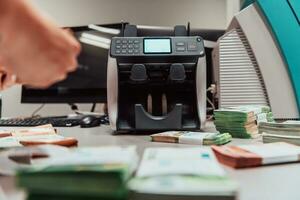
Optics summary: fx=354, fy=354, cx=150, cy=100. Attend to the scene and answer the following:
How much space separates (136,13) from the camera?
222cm

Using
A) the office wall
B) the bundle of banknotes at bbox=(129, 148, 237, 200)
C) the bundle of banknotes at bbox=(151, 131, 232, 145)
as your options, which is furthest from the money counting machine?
the office wall

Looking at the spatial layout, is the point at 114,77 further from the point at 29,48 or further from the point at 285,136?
the point at 29,48

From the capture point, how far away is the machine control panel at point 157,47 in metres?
0.96

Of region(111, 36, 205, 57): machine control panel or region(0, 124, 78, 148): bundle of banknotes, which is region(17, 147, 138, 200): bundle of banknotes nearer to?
region(0, 124, 78, 148): bundle of banknotes

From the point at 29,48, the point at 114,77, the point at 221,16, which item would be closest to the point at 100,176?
the point at 29,48

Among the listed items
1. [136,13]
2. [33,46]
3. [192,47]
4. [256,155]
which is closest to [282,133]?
[256,155]

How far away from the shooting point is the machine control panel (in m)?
0.96

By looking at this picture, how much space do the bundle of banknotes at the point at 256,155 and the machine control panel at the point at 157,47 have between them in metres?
0.43

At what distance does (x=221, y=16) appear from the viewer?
2.20 m

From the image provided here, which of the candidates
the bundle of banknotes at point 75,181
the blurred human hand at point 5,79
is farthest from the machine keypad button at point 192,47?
the bundle of banknotes at point 75,181

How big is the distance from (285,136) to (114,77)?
0.47 meters

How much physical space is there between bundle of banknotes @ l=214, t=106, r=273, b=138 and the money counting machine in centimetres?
8

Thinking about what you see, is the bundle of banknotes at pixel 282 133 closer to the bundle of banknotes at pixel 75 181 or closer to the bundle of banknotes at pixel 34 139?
the bundle of banknotes at pixel 34 139

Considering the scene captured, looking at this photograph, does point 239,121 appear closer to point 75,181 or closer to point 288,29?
point 288,29
